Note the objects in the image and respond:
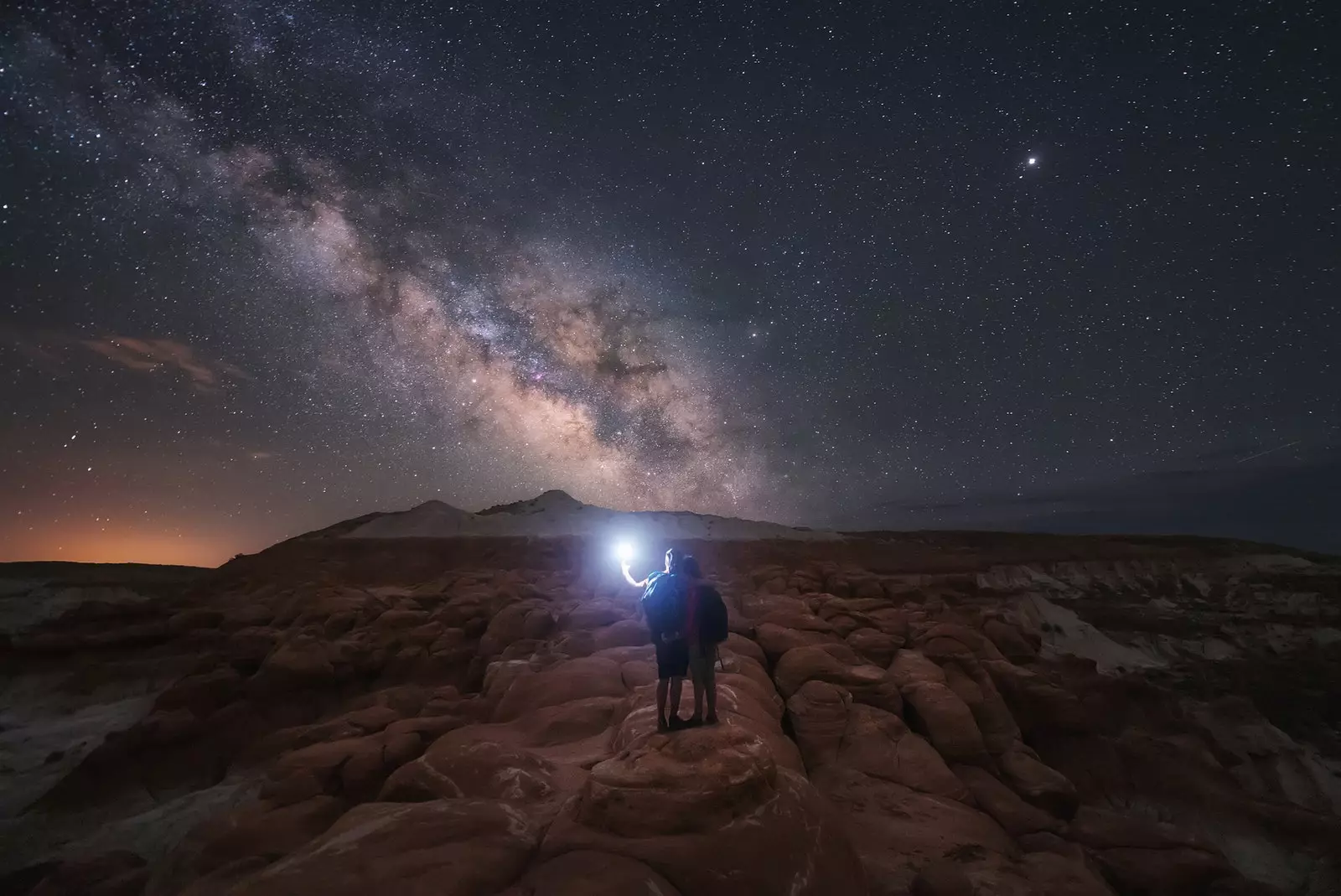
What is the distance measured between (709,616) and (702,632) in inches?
8.0

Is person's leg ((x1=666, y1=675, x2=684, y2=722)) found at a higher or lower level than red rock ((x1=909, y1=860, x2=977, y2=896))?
higher

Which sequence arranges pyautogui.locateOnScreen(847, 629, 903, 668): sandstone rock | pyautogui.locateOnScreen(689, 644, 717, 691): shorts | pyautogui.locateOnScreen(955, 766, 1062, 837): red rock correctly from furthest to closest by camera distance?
pyautogui.locateOnScreen(847, 629, 903, 668): sandstone rock, pyautogui.locateOnScreen(955, 766, 1062, 837): red rock, pyautogui.locateOnScreen(689, 644, 717, 691): shorts

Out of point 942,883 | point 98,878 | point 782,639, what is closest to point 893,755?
point 942,883

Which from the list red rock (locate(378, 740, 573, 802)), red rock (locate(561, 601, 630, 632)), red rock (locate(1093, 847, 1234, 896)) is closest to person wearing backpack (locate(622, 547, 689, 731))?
red rock (locate(378, 740, 573, 802))

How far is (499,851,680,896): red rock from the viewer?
4559mm

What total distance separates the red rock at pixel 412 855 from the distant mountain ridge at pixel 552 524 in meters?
41.6

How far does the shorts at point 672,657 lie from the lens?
21.9ft

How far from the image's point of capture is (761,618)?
16.1 m

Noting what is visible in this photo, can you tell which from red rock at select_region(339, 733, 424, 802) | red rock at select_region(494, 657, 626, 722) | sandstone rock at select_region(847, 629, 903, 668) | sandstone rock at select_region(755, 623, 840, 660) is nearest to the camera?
red rock at select_region(339, 733, 424, 802)

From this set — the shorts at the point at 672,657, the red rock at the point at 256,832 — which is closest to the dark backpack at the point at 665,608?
the shorts at the point at 672,657

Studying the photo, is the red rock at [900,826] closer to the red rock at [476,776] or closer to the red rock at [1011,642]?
the red rock at [476,776]

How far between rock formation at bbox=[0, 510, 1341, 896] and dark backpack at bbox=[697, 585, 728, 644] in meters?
0.99

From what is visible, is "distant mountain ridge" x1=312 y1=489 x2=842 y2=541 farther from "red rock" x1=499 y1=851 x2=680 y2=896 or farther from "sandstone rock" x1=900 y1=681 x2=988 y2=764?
"red rock" x1=499 y1=851 x2=680 y2=896

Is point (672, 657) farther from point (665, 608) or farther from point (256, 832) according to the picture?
point (256, 832)
